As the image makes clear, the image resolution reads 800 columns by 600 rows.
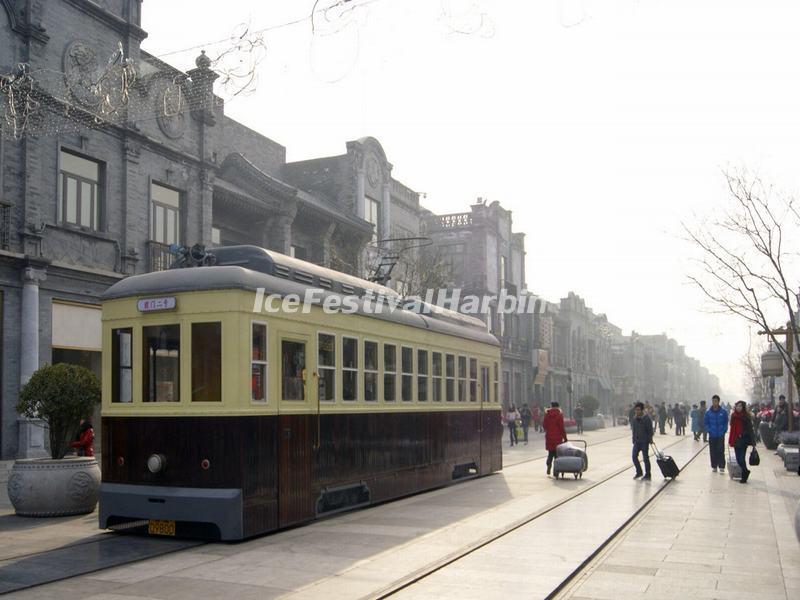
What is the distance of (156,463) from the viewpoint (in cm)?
998

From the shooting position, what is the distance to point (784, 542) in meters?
10.2

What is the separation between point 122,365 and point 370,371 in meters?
3.66

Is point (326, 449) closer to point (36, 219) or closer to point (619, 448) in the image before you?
point (36, 219)

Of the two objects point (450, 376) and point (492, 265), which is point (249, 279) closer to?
point (450, 376)

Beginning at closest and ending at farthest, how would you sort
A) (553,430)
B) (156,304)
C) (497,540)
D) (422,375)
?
(497,540), (156,304), (422,375), (553,430)

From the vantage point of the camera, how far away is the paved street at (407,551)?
7.68 m

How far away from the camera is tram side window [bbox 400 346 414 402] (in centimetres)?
1402

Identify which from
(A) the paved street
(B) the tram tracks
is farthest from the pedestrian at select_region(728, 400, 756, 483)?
(B) the tram tracks

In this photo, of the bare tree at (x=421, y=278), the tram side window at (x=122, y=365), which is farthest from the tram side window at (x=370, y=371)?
the bare tree at (x=421, y=278)

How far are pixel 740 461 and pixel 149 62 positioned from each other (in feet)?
57.9

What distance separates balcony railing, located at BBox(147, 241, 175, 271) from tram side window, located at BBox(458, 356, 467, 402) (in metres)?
9.06

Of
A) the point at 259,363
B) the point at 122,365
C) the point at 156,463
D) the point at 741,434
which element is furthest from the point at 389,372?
the point at 741,434

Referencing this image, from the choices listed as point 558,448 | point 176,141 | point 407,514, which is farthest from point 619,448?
point 407,514

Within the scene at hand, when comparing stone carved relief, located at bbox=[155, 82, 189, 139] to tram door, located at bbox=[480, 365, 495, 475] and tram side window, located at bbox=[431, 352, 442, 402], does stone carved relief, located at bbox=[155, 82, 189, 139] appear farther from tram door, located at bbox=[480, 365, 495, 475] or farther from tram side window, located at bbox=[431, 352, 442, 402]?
tram side window, located at bbox=[431, 352, 442, 402]
